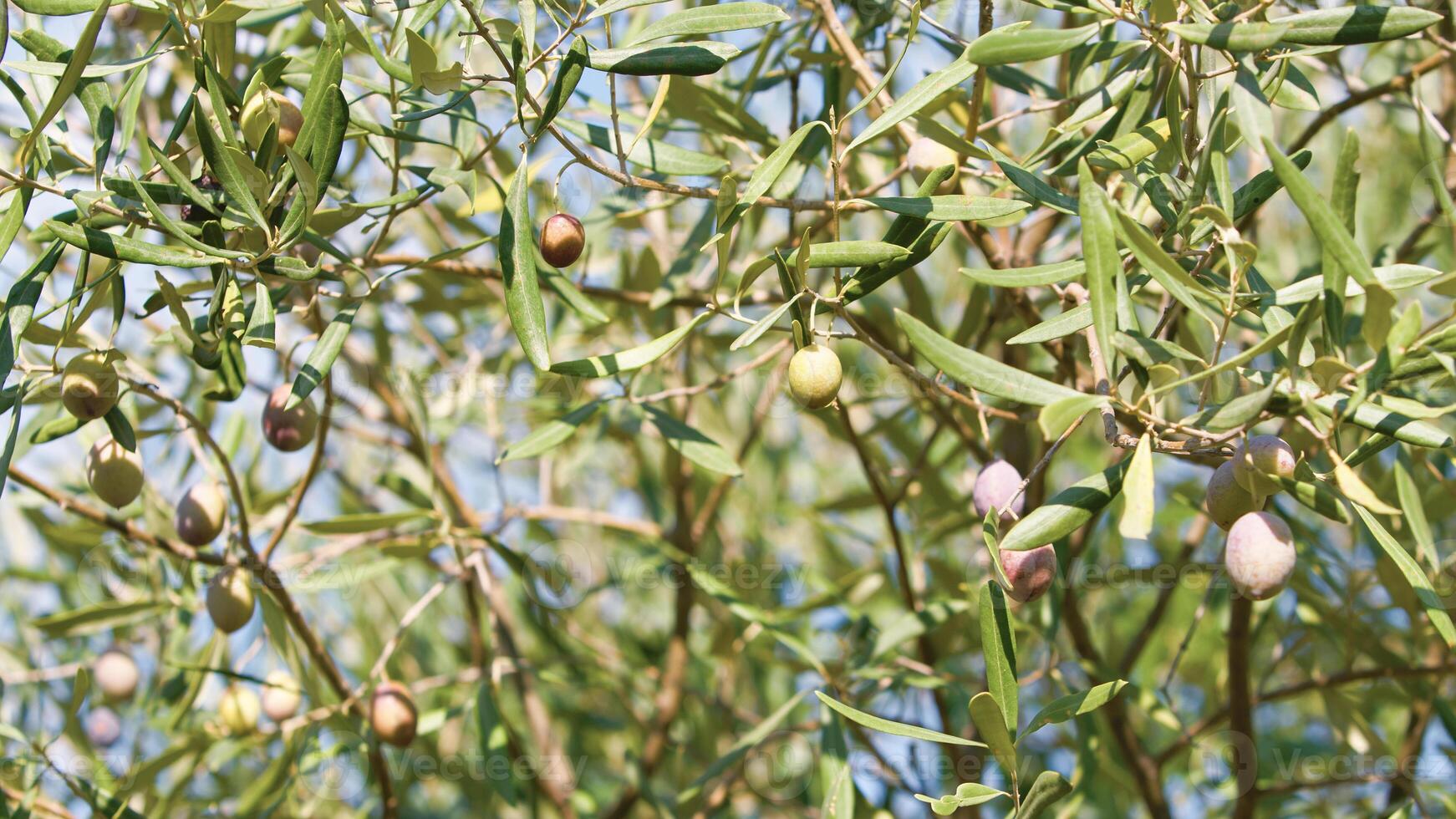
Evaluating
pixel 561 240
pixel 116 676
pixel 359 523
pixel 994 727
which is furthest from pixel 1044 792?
pixel 116 676

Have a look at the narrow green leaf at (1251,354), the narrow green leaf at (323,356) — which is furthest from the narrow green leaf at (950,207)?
the narrow green leaf at (323,356)

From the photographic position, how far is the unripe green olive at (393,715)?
1.55m

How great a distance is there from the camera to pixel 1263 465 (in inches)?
34.6

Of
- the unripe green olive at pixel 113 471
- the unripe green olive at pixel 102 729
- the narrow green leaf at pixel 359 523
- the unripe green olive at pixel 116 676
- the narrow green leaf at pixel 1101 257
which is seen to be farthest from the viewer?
the unripe green olive at pixel 102 729

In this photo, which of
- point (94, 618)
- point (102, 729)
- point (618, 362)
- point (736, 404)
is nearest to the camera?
point (618, 362)

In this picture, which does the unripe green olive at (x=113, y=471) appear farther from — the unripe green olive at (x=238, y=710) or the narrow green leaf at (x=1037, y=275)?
the narrow green leaf at (x=1037, y=275)

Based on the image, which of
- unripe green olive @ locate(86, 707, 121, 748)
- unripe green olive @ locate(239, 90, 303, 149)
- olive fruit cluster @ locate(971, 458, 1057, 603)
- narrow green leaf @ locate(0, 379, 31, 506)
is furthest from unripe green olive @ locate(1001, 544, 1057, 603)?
unripe green olive @ locate(86, 707, 121, 748)

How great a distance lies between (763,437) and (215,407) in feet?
3.73

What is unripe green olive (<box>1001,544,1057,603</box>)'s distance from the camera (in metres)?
0.96

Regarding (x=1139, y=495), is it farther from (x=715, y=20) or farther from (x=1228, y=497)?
(x=715, y=20)

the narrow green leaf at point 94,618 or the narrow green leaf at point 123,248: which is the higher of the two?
the narrow green leaf at point 123,248

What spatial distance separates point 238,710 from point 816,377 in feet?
3.72

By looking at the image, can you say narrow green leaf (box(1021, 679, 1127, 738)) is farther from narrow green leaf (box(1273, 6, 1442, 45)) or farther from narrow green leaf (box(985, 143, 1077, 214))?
narrow green leaf (box(1273, 6, 1442, 45))

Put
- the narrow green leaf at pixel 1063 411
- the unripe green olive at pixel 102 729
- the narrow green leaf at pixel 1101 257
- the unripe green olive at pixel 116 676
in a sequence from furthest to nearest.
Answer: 1. the unripe green olive at pixel 102 729
2. the unripe green olive at pixel 116 676
3. the narrow green leaf at pixel 1101 257
4. the narrow green leaf at pixel 1063 411
